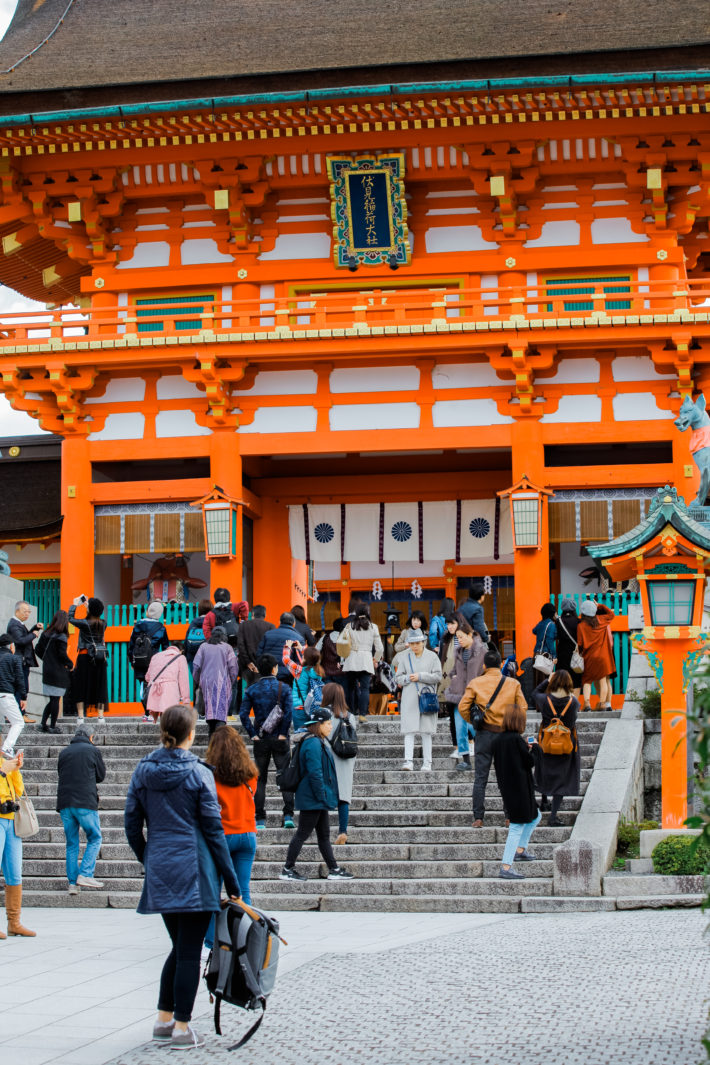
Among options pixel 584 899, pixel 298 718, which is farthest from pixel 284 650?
pixel 584 899

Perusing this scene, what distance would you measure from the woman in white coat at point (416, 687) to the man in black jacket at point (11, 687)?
3.80 meters

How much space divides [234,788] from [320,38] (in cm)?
1540

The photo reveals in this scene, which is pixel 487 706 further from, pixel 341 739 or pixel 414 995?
pixel 414 995

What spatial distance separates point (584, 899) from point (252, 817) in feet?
11.7

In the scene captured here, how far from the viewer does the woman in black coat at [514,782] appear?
35.5ft

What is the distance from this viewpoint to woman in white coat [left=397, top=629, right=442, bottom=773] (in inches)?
516

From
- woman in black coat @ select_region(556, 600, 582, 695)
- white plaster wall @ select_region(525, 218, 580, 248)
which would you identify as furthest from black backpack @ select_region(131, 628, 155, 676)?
white plaster wall @ select_region(525, 218, 580, 248)

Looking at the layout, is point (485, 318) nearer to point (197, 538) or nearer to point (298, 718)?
point (197, 538)

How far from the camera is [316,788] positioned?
35.6 feet

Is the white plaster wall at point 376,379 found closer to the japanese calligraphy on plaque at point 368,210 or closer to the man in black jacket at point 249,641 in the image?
the japanese calligraphy on plaque at point 368,210

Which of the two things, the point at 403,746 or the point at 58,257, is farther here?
the point at 58,257

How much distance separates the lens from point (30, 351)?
18812 mm

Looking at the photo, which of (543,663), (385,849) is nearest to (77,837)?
(385,849)

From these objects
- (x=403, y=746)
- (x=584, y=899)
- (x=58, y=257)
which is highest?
(x=58, y=257)
